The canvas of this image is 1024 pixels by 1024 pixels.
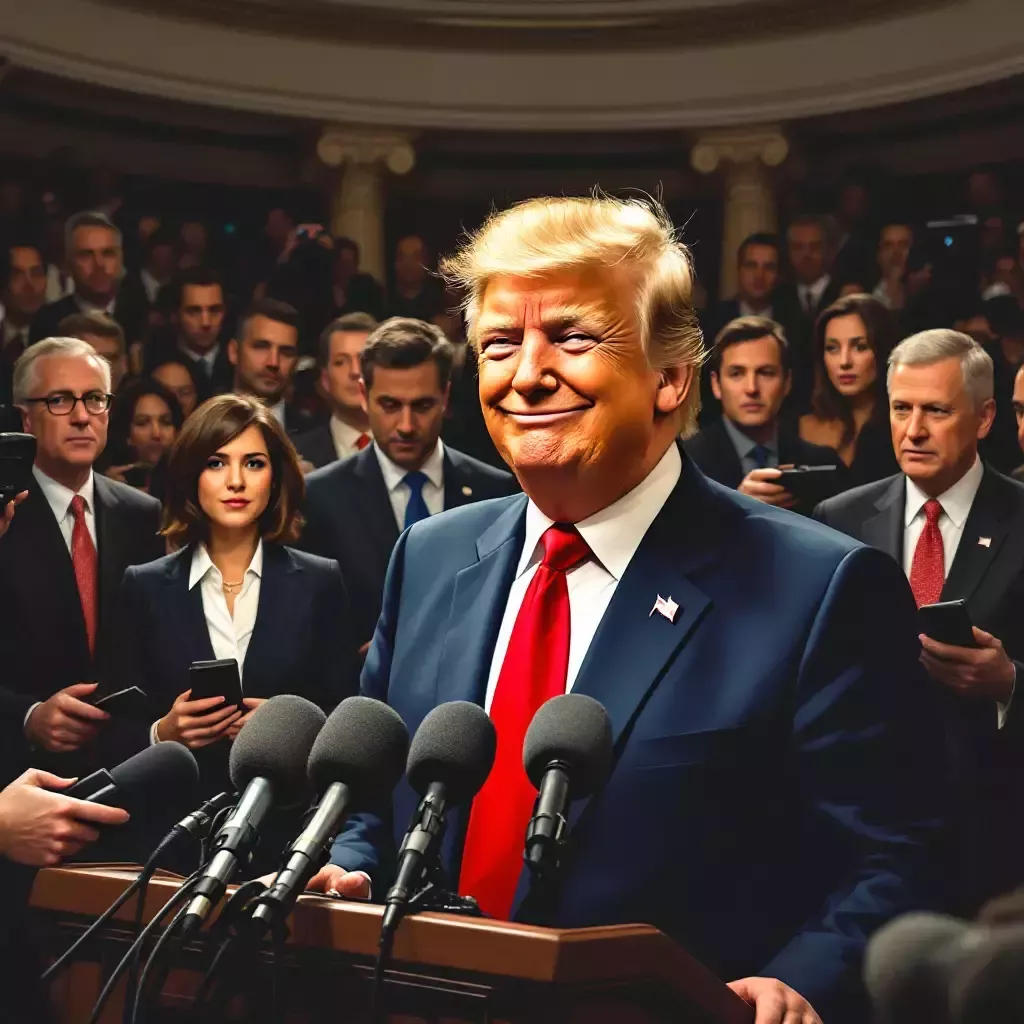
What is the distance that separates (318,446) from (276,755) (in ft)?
14.2

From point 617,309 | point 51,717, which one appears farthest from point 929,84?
point 617,309

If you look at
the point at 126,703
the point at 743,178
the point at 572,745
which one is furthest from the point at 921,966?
the point at 743,178

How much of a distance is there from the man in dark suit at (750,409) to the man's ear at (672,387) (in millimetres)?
3130

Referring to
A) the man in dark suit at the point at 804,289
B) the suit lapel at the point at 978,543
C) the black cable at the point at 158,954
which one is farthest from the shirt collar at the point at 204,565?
the black cable at the point at 158,954

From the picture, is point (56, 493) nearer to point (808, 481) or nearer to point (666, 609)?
point (808, 481)

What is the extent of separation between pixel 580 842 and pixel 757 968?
0.34 metres

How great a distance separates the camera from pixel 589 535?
2.41 meters

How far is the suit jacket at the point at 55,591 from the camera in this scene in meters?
4.72

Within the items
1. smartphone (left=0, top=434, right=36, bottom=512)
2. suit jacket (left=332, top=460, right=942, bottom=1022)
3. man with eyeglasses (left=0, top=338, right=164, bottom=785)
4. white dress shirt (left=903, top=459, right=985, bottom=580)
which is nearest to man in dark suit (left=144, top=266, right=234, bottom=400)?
man with eyeglasses (left=0, top=338, right=164, bottom=785)

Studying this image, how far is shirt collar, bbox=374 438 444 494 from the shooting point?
5375 millimetres

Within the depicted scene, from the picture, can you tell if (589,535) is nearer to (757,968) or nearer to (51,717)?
(757,968)

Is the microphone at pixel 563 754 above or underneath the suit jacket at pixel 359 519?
underneath

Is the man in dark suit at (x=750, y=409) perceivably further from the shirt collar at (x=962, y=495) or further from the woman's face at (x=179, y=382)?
the woman's face at (x=179, y=382)

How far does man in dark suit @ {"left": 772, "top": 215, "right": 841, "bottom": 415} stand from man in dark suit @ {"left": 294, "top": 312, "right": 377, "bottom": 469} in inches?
68.0
